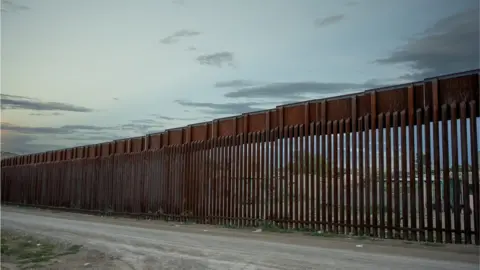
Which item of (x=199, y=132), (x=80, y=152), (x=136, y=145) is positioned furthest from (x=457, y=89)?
(x=80, y=152)

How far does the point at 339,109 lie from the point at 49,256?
8913 millimetres

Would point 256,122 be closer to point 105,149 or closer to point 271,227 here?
point 271,227

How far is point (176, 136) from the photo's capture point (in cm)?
2139

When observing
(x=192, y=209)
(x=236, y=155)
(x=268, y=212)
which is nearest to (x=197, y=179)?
(x=192, y=209)

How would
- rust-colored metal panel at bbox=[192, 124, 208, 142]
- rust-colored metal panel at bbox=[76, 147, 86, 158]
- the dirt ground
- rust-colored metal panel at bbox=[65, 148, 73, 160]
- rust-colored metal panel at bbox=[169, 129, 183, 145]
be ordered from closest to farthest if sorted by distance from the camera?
the dirt ground
rust-colored metal panel at bbox=[192, 124, 208, 142]
rust-colored metal panel at bbox=[169, 129, 183, 145]
rust-colored metal panel at bbox=[76, 147, 86, 158]
rust-colored metal panel at bbox=[65, 148, 73, 160]

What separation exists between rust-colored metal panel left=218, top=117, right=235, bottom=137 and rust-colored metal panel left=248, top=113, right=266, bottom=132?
1.11 m

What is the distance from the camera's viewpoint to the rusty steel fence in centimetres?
1032

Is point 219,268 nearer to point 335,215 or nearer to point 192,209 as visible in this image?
point 335,215

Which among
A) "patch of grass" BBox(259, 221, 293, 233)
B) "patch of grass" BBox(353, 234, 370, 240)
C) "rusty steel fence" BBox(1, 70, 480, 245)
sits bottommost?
"patch of grass" BBox(259, 221, 293, 233)

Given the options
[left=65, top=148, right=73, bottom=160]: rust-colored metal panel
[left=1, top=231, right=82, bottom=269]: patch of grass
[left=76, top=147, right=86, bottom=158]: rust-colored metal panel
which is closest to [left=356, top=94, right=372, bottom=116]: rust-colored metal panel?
[left=1, top=231, right=82, bottom=269]: patch of grass

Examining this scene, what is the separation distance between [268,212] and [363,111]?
4.77 m

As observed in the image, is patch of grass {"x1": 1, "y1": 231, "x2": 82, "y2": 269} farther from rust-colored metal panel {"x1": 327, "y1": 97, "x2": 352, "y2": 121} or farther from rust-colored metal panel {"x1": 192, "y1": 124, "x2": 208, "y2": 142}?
rust-colored metal panel {"x1": 192, "y1": 124, "x2": 208, "y2": 142}

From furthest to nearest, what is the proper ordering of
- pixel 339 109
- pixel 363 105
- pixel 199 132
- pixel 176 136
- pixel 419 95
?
pixel 176 136, pixel 199 132, pixel 339 109, pixel 363 105, pixel 419 95

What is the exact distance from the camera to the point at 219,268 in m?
7.38
